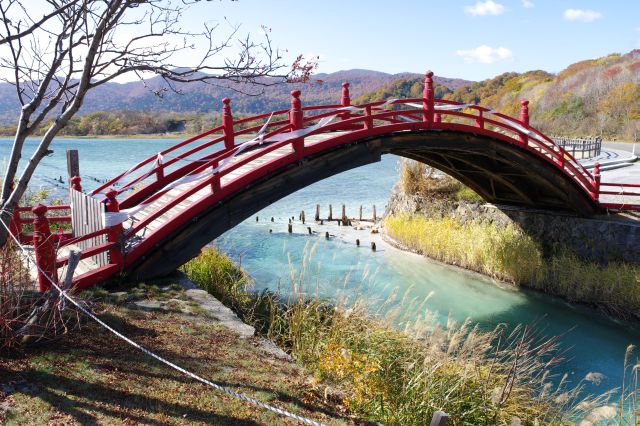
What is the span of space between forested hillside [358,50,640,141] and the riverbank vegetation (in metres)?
24.3

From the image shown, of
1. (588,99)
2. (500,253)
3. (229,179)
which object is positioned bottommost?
(500,253)

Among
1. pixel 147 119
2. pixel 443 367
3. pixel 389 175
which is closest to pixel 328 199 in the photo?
pixel 389 175

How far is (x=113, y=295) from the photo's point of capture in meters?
6.32

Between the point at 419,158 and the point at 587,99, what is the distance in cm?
3598

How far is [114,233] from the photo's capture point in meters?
6.80

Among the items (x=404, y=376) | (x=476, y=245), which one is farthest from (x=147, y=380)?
(x=476, y=245)

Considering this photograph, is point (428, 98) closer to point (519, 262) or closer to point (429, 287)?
point (429, 287)

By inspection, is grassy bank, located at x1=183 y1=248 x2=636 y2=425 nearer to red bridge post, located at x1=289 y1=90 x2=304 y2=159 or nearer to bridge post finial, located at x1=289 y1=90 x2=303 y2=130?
red bridge post, located at x1=289 y1=90 x2=304 y2=159

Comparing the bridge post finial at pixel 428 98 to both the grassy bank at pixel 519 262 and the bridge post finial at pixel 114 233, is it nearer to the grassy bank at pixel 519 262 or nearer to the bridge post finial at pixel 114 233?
the grassy bank at pixel 519 262

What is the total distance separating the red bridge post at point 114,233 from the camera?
6793 mm

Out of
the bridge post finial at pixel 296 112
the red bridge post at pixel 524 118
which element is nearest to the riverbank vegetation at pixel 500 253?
the red bridge post at pixel 524 118

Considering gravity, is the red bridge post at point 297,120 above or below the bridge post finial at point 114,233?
above

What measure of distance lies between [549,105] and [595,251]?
123 ft

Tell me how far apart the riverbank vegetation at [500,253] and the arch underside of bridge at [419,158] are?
1223 mm
